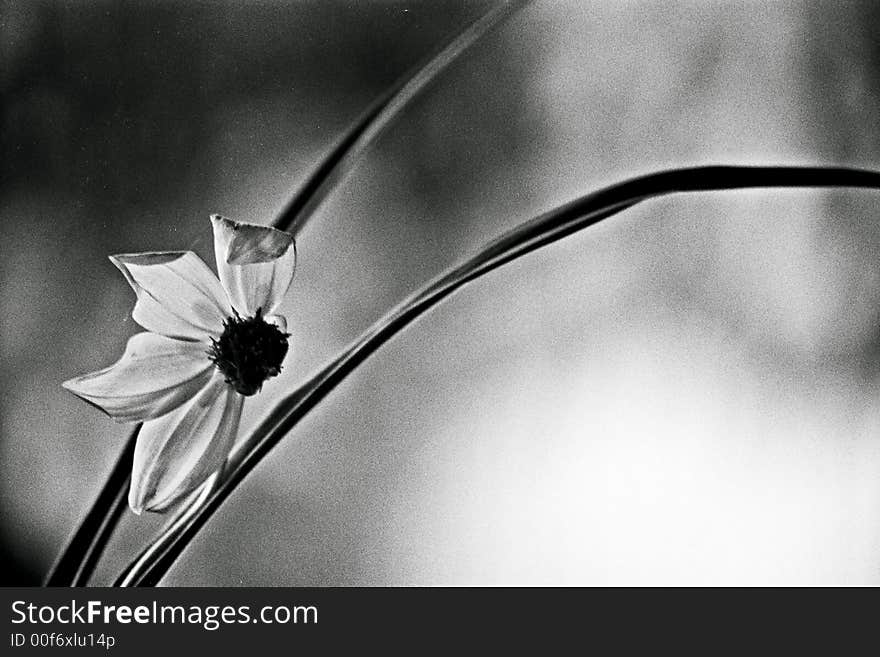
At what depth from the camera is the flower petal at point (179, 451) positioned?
482 millimetres

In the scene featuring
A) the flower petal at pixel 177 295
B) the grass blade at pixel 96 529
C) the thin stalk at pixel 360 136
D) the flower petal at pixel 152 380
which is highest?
the thin stalk at pixel 360 136

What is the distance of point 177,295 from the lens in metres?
0.48

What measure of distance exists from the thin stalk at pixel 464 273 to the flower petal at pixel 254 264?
0.07 meters

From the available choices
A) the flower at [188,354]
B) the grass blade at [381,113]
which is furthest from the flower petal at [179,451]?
the grass blade at [381,113]

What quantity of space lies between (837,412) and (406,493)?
307 mm

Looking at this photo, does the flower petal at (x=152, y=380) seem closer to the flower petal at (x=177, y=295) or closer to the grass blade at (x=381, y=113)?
the flower petal at (x=177, y=295)

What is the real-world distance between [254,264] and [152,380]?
0.10 meters

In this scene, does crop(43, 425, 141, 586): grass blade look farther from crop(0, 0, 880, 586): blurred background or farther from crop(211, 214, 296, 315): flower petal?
crop(211, 214, 296, 315): flower petal

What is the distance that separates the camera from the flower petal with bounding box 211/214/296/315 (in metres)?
0.47

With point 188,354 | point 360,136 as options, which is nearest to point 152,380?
point 188,354

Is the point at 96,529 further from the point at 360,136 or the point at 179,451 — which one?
the point at 360,136

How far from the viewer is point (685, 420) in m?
0.52
